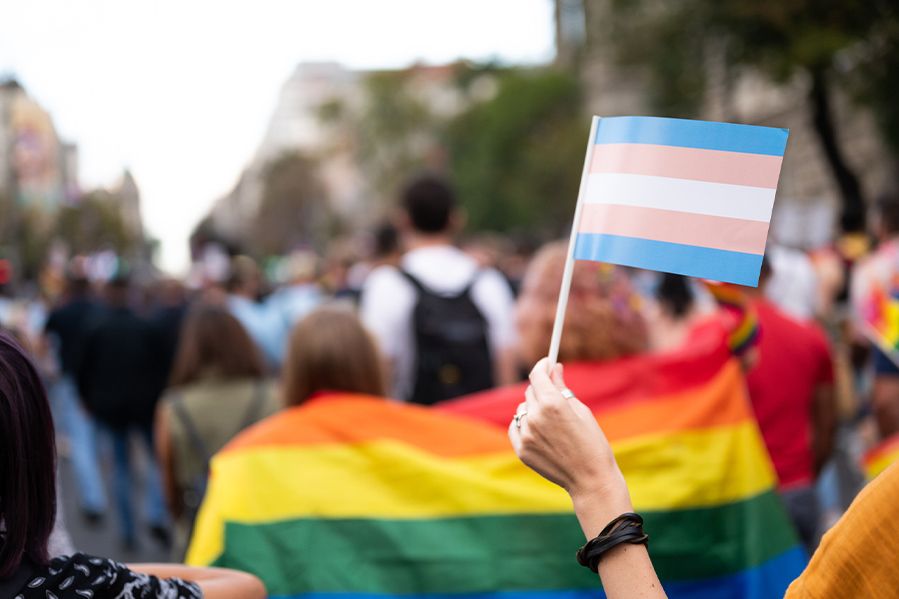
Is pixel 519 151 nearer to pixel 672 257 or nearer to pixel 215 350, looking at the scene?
pixel 215 350

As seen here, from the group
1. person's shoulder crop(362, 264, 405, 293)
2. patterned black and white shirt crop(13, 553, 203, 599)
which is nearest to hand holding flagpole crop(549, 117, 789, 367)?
patterned black and white shirt crop(13, 553, 203, 599)

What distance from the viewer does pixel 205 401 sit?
16.5 feet

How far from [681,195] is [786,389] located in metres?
2.63

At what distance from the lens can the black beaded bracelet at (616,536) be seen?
1.68 metres

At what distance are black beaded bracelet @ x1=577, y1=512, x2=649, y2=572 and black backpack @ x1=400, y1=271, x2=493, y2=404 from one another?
10.4ft

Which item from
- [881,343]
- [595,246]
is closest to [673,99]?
[881,343]

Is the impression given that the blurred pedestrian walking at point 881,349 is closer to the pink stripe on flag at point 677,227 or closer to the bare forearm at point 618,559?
the pink stripe on flag at point 677,227

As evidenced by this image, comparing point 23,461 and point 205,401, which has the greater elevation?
point 23,461

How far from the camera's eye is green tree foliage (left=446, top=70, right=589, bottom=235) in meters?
47.5

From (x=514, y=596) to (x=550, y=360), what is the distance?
5.77 feet

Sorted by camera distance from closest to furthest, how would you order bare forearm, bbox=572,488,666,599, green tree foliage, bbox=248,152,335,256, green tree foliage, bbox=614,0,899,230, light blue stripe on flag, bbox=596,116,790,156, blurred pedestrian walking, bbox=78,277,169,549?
bare forearm, bbox=572,488,666,599
light blue stripe on flag, bbox=596,116,790,156
blurred pedestrian walking, bbox=78,277,169,549
green tree foliage, bbox=614,0,899,230
green tree foliage, bbox=248,152,335,256

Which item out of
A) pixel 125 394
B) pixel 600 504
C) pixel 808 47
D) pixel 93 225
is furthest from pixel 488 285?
pixel 93 225

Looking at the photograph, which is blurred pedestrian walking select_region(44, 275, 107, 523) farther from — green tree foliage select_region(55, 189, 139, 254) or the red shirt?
green tree foliage select_region(55, 189, 139, 254)

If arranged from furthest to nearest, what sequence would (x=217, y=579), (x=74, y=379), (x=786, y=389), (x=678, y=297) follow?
(x=74, y=379)
(x=678, y=297)
(x=786, y=389)
(x=217, y=579)
